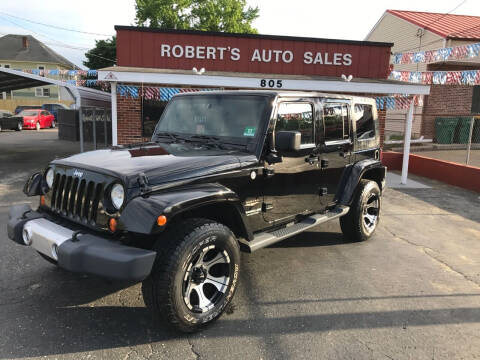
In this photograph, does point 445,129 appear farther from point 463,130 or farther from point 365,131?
point 365,131

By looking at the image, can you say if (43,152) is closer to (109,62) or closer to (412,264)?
(412,264)

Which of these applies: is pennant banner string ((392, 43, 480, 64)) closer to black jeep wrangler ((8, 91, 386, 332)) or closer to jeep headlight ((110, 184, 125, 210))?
black jeep wrangler ((8, 91, 386, 332))

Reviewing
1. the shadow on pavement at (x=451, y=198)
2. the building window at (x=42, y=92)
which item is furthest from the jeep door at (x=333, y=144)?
the building window at (x=42, y=92)

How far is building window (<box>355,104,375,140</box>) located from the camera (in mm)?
5184

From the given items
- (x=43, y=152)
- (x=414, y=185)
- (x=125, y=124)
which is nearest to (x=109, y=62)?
(x=43, y=152)

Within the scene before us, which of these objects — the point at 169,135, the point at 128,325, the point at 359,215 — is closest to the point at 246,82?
the point at 359,215

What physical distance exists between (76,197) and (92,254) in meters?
0.71

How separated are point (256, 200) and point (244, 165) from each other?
0.39 metres

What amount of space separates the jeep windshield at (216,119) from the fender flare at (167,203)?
747 mm

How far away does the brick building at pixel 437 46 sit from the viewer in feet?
61.8

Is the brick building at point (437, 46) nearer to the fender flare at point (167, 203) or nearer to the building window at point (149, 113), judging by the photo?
the building window at point (149, 113)

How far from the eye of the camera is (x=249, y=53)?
38.9 feet

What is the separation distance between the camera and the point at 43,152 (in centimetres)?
1476

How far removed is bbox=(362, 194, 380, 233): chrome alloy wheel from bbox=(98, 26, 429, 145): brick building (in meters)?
4.56
